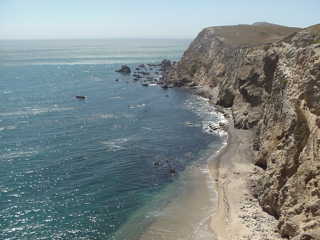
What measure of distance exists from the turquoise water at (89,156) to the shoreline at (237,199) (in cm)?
564

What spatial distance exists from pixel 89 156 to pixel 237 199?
2785 centimetres

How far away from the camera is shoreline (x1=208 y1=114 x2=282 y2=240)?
38562mm

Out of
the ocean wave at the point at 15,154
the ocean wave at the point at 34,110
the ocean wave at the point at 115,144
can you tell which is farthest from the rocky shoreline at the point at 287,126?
the ocean wave at the point at 34,110

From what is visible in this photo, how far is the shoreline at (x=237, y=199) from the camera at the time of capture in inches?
1518

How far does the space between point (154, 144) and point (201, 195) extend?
849 inches

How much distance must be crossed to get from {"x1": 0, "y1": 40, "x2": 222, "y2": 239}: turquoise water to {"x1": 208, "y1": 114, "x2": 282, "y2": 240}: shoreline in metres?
5.64

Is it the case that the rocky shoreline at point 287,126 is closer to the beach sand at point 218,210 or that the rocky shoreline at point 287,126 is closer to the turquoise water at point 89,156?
the beach sand at point 218,210

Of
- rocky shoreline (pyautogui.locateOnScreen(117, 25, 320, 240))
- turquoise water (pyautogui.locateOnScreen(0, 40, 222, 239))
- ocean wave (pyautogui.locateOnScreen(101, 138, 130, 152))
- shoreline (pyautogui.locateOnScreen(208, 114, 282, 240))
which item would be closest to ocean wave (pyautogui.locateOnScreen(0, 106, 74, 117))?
turquoise water (pyautogui.locateOnScreen(0, 40, 222, 239))

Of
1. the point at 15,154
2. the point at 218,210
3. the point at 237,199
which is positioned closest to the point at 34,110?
the point at 15,154

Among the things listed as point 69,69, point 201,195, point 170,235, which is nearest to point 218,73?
point 201,195

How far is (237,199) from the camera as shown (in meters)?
46.0

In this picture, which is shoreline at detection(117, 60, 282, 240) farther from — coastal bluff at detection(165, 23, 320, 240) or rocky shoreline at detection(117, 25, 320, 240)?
coastal bluff at detection(165, 23, 320, 240)

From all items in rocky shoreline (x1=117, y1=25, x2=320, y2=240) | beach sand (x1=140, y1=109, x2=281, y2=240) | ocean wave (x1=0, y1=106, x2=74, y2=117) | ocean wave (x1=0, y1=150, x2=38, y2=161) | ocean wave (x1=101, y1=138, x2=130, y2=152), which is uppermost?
rocky shoreline (x1=117, y1=25, x2=320, y2=240)

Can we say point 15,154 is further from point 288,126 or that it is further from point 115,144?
point 288,126
